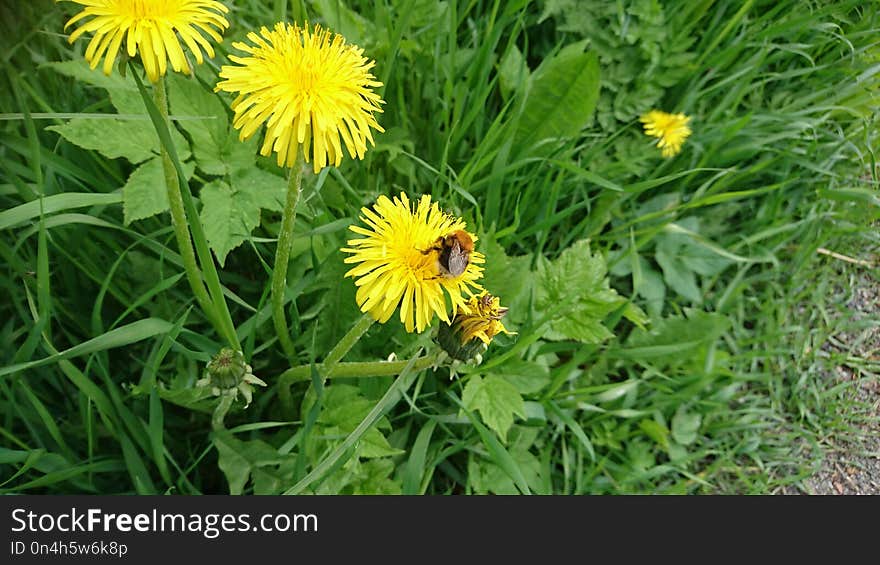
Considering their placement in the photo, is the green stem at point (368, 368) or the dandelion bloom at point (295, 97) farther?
the green stem at point (368, 368)

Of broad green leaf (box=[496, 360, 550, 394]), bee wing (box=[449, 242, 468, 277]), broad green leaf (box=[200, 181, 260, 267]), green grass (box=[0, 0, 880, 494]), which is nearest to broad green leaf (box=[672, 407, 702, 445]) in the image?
green grass (box=[0, 0, 880, 494])

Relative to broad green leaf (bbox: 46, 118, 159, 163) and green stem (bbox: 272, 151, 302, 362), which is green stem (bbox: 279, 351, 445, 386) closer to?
green stem (bbox: 272, 151, 302, 362)

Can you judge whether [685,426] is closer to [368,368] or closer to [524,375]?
[524,375]

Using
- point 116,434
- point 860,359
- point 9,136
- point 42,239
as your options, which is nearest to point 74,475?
point 116,434

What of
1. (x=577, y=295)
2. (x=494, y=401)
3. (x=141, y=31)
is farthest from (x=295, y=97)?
(x=577, y=295)

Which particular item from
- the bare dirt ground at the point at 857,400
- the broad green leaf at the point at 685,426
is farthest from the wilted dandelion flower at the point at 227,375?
the bare dirt ground at the point at 857,400

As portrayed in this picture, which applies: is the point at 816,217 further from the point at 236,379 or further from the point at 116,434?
the point at 116,434

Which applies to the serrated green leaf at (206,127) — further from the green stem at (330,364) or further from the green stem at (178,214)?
the green stem at (330,364)
